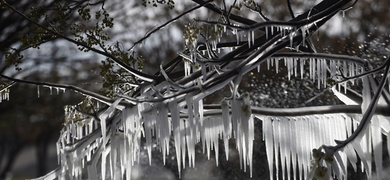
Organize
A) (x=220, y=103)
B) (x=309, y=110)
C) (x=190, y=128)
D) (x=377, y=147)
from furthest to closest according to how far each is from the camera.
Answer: (x=309, y=110)
(x=220, y=103)
(x=190, y=128)
(x=377, y=147)

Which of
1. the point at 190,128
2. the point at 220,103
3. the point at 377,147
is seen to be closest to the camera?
the point at 377,147

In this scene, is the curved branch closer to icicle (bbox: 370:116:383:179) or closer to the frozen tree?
the frozen tree

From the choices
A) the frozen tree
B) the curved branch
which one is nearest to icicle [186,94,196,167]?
the frozen tree

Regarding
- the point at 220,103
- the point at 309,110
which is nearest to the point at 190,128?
Answer: the point at 220,103

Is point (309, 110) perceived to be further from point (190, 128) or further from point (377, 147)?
Answer: point (190, 128)

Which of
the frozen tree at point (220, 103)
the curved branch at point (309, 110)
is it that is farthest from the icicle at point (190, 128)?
the curved branch at point (309, 110)

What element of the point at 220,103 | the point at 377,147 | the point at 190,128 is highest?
the point at 220,103

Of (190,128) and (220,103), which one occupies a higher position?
(220,103)

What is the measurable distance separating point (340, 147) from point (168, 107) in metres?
0.89

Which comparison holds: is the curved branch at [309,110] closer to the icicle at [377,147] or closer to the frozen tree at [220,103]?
the frozen tree at [220,103]

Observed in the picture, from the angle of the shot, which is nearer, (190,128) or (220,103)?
(190,128)

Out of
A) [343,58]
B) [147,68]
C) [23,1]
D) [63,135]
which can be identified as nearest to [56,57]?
[147,68]

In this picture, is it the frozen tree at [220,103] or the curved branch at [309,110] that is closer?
the frozen tree at [220,103]

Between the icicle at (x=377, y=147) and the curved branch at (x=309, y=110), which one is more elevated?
the curved branch at (x=309, y=110)
